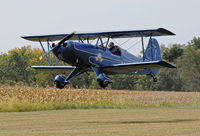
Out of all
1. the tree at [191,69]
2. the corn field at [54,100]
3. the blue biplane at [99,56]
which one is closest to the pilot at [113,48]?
the blue biplane at [99,56]

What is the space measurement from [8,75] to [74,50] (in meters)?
78.8

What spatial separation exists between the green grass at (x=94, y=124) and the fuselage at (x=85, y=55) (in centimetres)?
360

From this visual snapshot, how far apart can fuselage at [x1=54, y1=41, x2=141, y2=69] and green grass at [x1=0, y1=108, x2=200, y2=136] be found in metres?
3.60

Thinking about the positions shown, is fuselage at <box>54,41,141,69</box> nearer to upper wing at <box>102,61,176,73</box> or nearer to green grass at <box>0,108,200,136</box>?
upper wing at <box>102,61,176,73</box>

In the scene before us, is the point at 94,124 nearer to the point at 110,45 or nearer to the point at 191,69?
the point at 110,45

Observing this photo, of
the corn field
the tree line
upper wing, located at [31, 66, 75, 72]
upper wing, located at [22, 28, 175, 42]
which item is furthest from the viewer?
the tree line

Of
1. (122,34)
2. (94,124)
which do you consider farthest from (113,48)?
(94,124)

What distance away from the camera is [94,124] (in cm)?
2867

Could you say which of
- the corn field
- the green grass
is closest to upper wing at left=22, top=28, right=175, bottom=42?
the green grass

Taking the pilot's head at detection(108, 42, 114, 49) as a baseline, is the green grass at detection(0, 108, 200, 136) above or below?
below

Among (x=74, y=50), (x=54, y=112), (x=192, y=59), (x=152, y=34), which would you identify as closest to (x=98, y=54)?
(x=74, y=50)

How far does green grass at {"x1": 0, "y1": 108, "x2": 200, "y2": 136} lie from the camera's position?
2219cm

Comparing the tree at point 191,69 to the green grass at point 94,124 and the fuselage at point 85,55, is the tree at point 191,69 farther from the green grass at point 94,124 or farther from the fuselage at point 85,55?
the fuselage at point 85,55

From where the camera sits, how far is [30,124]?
92.0 ft
